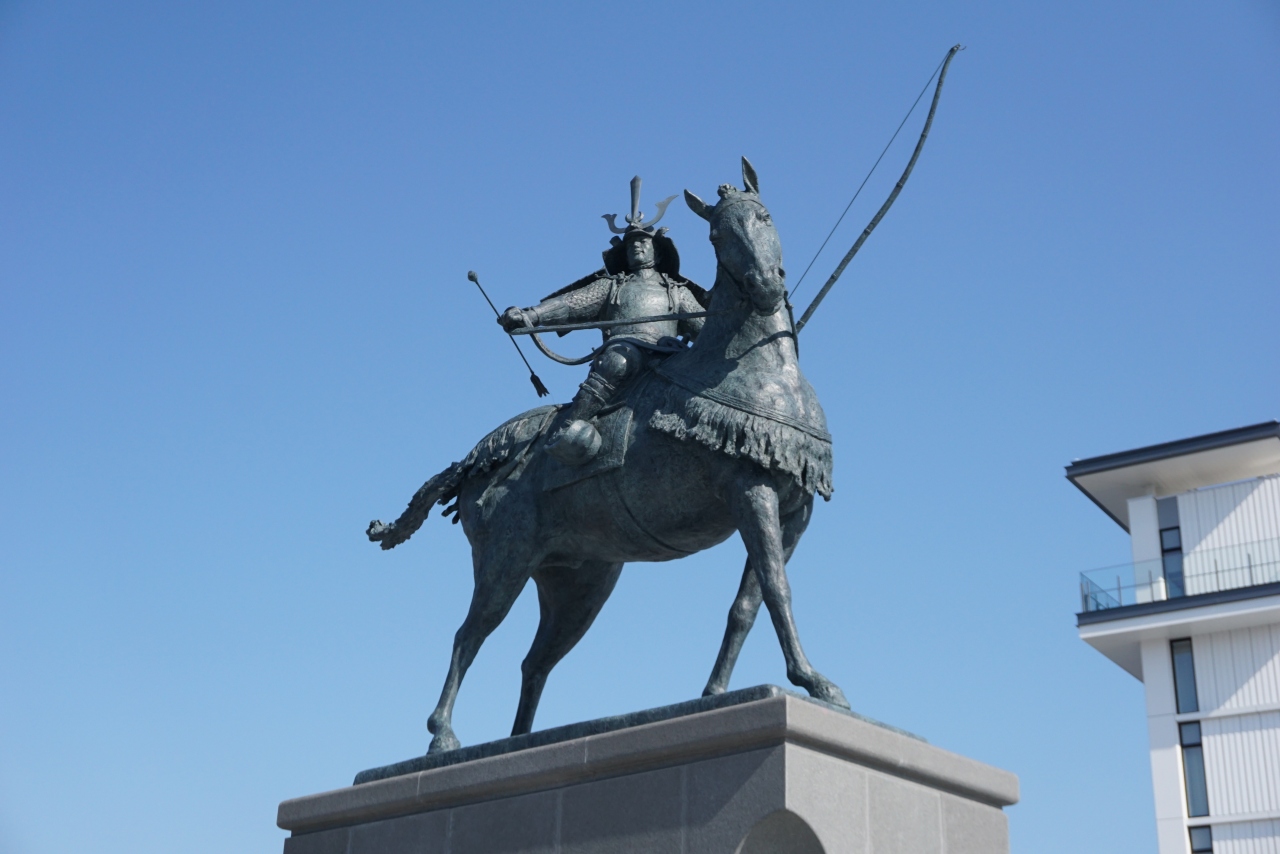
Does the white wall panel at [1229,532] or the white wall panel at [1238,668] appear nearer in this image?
the white wall panel at [1238,668]

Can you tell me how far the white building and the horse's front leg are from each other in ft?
115

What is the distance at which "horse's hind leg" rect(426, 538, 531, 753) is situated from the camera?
9.81 metres

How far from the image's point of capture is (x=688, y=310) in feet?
34.3

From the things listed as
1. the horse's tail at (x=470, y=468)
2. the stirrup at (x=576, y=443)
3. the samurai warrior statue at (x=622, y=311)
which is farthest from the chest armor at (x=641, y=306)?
the stirrup at (x=576, y=443)

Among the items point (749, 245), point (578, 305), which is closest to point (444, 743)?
point (578, 305)

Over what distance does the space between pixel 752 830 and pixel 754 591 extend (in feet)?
5.91

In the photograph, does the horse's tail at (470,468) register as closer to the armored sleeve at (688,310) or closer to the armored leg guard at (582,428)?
the armored leg guard at (582,428)

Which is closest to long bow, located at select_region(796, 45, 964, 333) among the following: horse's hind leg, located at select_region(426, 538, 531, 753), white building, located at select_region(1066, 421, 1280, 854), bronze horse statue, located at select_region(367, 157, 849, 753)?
bronze horse statue, located at select_region(367, 157, 849, 753)

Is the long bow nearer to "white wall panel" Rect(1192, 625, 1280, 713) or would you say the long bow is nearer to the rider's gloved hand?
the rider's gloved hand

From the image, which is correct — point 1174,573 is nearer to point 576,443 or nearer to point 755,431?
point 576,443

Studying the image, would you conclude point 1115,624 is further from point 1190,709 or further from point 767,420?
point 767,420

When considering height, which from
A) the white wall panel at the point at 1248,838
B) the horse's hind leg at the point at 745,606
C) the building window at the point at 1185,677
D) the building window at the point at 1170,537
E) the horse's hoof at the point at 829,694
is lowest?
the horse's hoof at the point at 829,694

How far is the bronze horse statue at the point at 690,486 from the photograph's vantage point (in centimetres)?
870

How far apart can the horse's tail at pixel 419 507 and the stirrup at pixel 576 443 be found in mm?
1274
